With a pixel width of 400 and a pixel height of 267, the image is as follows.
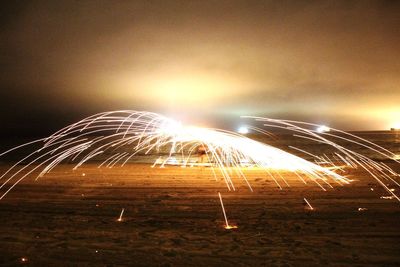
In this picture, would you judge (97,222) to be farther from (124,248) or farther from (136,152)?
(136,152)

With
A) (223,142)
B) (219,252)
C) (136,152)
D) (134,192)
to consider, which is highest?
(136,152)

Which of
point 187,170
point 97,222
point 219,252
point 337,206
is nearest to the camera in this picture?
point 219,252

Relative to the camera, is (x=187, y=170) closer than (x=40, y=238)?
No

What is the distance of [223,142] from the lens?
10320 mm

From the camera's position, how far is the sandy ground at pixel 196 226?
13.2 ft

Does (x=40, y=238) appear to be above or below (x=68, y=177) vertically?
below

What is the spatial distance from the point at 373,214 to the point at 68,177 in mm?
7391

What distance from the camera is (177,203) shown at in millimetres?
6309

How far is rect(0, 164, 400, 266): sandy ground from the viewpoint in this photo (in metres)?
4.02

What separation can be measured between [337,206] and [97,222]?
13.3 ft

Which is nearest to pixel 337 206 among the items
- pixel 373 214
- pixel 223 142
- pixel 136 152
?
pixel 373 214

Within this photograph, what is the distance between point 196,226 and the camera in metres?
5.07

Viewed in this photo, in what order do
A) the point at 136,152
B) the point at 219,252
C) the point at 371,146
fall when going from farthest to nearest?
the point at 371,146, the point at 136,152, the point at 219,252

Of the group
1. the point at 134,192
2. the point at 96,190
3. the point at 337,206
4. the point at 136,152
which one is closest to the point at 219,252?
the point at 337,206
